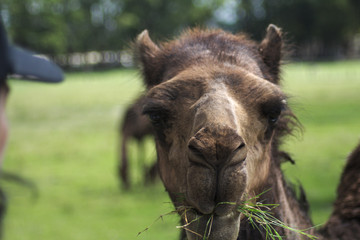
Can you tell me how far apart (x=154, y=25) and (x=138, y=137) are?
2594 inches

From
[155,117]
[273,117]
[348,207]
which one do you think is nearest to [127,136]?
[348,207]

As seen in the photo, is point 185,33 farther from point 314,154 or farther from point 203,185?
point 314,154

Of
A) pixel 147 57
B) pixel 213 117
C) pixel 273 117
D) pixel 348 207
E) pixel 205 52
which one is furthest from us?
pixel 147 57

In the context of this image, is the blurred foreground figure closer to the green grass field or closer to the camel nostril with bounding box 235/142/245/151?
the green grass field

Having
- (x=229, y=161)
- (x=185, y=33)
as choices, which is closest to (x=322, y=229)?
(x=229, y=161)

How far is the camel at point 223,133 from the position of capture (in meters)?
2.44

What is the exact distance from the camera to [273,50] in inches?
143

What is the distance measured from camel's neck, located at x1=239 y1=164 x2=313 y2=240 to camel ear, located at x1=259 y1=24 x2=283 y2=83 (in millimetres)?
742

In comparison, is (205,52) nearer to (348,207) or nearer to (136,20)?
(348,207)

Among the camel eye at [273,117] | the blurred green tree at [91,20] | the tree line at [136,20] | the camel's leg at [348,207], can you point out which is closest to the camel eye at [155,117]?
the camel eye at [273,117]

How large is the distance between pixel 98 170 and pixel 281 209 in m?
12.5

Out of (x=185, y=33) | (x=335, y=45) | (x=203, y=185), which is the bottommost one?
(x=335, y=45)

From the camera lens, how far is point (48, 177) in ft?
48.0

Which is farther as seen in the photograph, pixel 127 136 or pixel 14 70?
pixel 127 136
